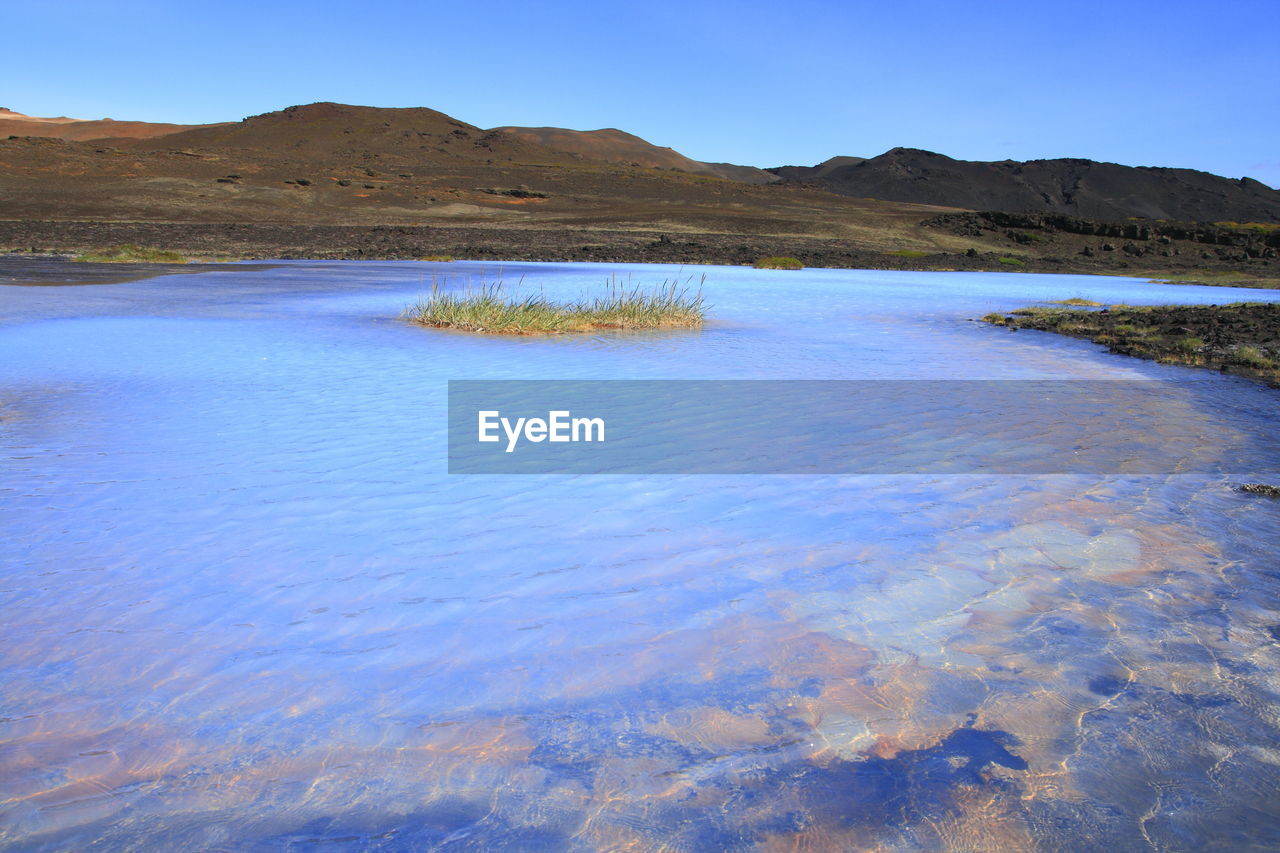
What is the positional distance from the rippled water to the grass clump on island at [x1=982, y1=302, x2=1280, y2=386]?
6.91 meters

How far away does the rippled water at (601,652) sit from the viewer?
100 inches

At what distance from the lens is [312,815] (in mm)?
2480

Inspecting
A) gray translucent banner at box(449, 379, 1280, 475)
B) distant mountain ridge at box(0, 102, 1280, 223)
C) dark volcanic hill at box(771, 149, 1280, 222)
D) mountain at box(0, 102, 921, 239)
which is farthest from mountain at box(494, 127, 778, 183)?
gray translucent banner at box(449, 379, 1280, 475)

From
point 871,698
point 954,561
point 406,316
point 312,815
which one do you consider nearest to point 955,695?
point 871,698

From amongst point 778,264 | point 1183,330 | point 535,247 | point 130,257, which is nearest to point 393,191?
point 535,247

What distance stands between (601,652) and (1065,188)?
418 ft

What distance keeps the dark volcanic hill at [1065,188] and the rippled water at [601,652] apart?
360 ft

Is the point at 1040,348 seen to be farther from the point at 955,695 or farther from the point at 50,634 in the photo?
the point at 50,634

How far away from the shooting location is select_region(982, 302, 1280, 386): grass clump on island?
11.8 m

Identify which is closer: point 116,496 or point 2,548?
point 2,548

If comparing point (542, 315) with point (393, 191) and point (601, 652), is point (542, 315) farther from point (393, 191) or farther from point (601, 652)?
point (393, 191)

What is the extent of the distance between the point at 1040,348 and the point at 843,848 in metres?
12.0

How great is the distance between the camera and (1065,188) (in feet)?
380

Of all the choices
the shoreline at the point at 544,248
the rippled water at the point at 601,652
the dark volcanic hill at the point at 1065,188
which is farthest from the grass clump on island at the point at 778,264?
the dark volcanic hill at the point at 1065,188
